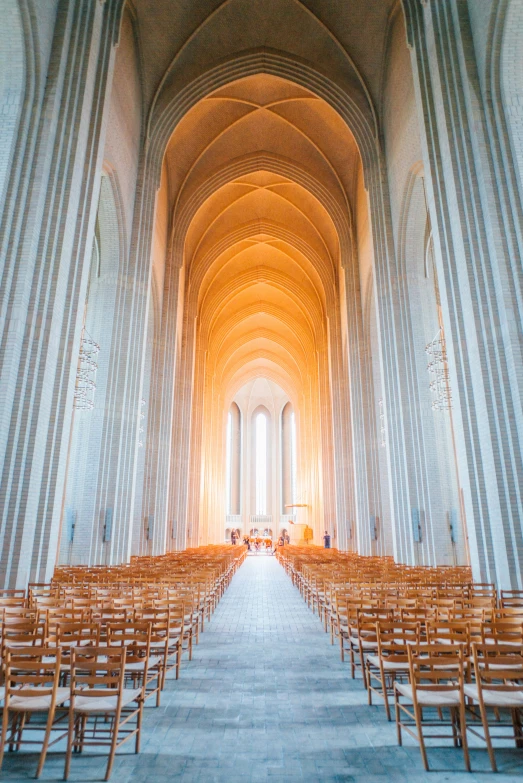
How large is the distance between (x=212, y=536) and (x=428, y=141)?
34.9 meters

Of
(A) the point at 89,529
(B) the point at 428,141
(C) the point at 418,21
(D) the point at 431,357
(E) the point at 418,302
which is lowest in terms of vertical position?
(A) the point at 89,529

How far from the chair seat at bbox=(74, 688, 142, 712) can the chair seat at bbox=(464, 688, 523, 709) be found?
2.53 metres

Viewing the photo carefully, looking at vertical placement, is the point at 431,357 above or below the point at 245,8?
below

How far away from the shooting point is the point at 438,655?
4.95 m

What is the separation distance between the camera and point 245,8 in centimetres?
1748

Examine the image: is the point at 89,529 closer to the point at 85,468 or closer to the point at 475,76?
the point at 85,468

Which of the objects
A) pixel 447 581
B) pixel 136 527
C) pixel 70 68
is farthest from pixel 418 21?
pixel 136 527

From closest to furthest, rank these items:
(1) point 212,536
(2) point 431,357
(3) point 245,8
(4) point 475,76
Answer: (4) point 475,76
(2) point 431,357
(3) point 245,8
(1) point 212,536

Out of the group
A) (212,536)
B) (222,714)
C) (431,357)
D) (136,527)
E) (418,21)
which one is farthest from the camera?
(212,536)

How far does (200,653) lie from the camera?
7.18m

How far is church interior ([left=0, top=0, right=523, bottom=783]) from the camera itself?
4012mm

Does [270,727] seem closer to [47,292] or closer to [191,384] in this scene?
[47,292]

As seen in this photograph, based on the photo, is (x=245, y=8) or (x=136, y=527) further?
(x=136, y=527)

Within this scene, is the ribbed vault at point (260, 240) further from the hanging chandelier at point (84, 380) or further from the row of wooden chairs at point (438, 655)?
the row of wooden chairs at point (438, 655)
